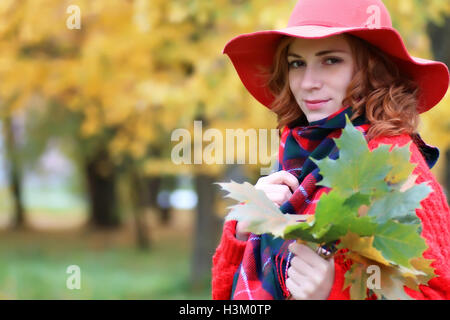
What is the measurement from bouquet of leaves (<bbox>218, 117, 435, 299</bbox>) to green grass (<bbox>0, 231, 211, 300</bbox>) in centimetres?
792

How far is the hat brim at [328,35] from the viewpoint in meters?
1.81

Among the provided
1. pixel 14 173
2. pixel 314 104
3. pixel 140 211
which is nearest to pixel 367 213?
pixel 314 104

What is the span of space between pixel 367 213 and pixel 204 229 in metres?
8.48

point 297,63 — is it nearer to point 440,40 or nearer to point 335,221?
point 335,221

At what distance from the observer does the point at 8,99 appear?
942 centimetres

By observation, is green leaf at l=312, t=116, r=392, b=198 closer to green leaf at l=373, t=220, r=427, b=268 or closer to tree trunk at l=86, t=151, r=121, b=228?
green leaf at l=373, t=220, r=427, b=268

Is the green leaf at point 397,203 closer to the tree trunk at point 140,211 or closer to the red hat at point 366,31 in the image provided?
the red hat at point 366,31

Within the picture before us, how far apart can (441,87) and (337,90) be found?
356 mm

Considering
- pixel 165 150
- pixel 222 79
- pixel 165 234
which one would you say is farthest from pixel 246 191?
pixel 165 234

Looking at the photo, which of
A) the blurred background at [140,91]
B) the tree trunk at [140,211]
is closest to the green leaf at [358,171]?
the blurred background at [140,91]

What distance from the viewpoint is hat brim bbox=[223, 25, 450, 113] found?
181cm

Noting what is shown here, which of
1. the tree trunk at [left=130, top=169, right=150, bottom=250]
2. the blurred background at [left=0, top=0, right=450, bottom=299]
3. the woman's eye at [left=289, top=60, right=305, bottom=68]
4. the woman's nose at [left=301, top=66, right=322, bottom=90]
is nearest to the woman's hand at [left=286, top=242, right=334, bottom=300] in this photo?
the woman's nose at [left=301, top=66, right=322, bottom=90]

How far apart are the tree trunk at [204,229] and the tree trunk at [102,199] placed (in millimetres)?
8342
